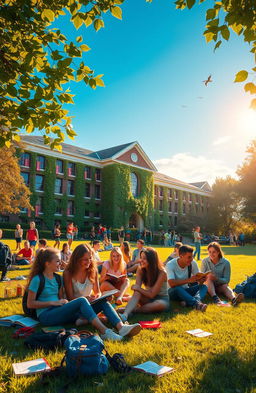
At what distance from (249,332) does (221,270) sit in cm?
276

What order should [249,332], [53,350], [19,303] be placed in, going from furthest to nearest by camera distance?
[19,303]
[249,332]
[53,350]

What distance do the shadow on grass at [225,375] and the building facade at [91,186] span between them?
35.3m

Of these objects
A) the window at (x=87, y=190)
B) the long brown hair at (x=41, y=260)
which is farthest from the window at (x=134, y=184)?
the long brown hair at (x=41, y=260)

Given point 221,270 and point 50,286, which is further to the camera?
point 221,270

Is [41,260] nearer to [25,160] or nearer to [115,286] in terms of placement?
[115,286]

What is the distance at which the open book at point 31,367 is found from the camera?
308 centimetres

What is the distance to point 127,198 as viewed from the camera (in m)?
46.7

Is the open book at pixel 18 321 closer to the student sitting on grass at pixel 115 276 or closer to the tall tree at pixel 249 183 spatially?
the student sitting on grass at pixel 115 276

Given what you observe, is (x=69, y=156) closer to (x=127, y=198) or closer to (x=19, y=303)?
(x=127, y=198)

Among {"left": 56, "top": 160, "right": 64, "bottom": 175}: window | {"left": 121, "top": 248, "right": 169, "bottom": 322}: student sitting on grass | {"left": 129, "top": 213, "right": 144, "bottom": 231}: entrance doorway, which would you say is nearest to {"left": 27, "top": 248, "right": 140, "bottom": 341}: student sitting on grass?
{"left": 121, "top": 248, "right": 169, "bottom": 322}: student sitting on grass

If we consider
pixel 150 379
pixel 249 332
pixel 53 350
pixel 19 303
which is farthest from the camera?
pixel 19 303

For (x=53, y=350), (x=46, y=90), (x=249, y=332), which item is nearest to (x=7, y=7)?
(x=46, y=90)

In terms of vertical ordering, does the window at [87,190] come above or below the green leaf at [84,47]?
above

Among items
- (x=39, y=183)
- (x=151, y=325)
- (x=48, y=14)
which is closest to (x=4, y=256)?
(x=151, y=325)
